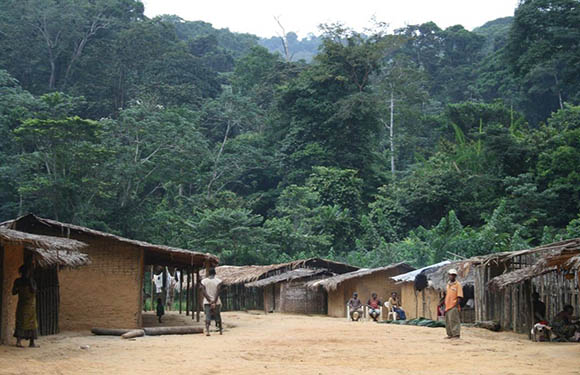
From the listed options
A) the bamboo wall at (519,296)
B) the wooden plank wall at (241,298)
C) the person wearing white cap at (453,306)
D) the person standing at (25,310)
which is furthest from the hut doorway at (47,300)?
the wooden plank wall at (241,298)

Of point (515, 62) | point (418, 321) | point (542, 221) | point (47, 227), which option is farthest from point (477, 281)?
point (515, 62)

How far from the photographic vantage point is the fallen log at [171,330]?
604 inches

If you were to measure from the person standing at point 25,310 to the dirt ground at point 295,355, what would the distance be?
260mm

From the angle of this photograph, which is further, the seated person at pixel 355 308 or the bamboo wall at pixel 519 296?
the seated person at pixel 355 308

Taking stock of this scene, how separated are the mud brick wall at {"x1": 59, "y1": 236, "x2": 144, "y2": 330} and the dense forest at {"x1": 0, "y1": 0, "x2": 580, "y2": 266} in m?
16.2

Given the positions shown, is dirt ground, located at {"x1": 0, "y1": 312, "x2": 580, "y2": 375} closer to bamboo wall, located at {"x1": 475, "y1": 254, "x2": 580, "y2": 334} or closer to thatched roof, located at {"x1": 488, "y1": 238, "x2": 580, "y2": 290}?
bamboo wall, located at {"x1": 475, "y1": 254, "x2": 580, "y2": 334}

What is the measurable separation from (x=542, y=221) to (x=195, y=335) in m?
23.4

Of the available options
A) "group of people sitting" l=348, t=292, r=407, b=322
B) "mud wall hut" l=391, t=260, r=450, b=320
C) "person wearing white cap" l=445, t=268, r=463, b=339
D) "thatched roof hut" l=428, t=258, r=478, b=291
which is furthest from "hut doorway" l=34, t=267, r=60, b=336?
"group of people sitting" l=348, t=292, r=407, b=322

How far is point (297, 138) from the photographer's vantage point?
49.2 metres

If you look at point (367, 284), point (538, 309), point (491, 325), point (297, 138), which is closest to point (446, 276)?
point (491, 325)

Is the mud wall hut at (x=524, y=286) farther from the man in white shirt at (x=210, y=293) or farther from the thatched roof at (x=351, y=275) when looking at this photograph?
the thatched roof at (x=351, y=275)

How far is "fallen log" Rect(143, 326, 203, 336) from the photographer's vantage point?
1534 centimetres

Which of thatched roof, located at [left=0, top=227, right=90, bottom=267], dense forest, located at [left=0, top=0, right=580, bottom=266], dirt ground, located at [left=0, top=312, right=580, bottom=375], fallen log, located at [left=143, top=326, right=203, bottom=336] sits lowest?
dirt ground, located at [left=0, top=312, right=580, bottom=375]

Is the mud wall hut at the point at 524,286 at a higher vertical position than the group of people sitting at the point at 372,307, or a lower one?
higher
